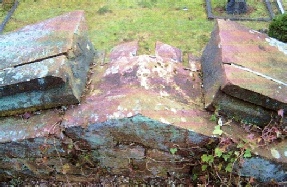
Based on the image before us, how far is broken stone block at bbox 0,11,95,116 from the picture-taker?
3.29m

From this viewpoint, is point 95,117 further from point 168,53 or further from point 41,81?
point 168,53

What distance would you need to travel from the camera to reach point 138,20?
621cm

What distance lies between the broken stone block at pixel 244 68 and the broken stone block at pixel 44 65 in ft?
4.81

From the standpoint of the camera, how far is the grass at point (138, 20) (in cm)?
566

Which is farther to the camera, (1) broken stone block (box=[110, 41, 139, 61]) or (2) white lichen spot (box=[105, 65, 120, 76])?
(1) broken stone block (box=[110, 41, 139, 61])

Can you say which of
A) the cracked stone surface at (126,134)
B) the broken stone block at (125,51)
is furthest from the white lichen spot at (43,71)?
the broken stone block at (125,51)

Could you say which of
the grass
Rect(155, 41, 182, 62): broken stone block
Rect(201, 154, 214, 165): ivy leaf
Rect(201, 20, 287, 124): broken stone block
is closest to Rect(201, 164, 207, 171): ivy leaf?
Rect(201, 154, 214, 165): ivy leaf

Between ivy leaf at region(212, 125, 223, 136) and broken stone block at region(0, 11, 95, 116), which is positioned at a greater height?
broken stone block at region(0, 11, 95, 116)

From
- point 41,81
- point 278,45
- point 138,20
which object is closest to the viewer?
point 41,81

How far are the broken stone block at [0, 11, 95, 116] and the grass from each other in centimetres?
154

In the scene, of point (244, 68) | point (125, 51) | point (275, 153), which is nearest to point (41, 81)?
point (125, 51)

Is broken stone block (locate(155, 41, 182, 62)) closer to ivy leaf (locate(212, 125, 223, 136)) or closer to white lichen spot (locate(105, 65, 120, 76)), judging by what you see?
white lichen spot (locate(105, 65, 120, 76))

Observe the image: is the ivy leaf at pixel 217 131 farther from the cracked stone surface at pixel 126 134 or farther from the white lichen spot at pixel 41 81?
the white lichen spot at pixel 41 81

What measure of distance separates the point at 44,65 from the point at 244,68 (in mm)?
2087
